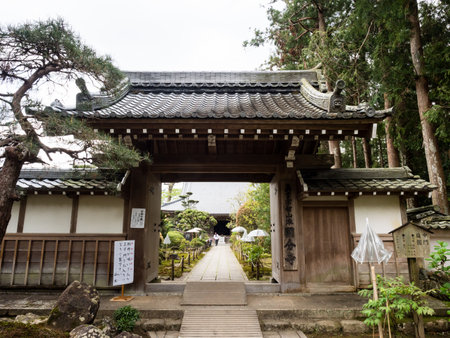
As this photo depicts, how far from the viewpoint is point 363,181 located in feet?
21.2

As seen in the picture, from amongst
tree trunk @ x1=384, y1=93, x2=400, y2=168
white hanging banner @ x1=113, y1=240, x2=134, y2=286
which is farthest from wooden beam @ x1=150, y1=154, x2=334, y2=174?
tree trunk @ x1=384, y1=93, x2=400, y2=168

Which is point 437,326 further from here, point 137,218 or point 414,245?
point 137,218

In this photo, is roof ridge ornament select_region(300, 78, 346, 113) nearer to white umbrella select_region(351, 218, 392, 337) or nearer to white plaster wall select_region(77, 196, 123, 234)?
white umbrella select_region(351, 218, 392, 337)

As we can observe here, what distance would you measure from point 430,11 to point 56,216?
13895 mm

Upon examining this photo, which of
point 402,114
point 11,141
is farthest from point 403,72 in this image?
point 11,141

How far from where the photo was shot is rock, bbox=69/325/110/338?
366 centimetres

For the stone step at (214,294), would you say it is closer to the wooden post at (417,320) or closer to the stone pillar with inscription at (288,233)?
the stone pillar with inscription at (288,233)

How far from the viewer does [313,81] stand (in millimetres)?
8320

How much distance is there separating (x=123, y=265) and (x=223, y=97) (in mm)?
4927

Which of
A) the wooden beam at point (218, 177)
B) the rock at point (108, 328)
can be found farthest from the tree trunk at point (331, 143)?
the rock at point (108, 328)

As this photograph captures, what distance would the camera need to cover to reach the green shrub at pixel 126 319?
4.34 m

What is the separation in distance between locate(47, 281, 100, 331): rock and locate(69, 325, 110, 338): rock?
267 mm

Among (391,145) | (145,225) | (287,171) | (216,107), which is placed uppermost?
(391,145)

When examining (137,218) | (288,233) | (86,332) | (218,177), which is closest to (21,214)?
(137,218)
